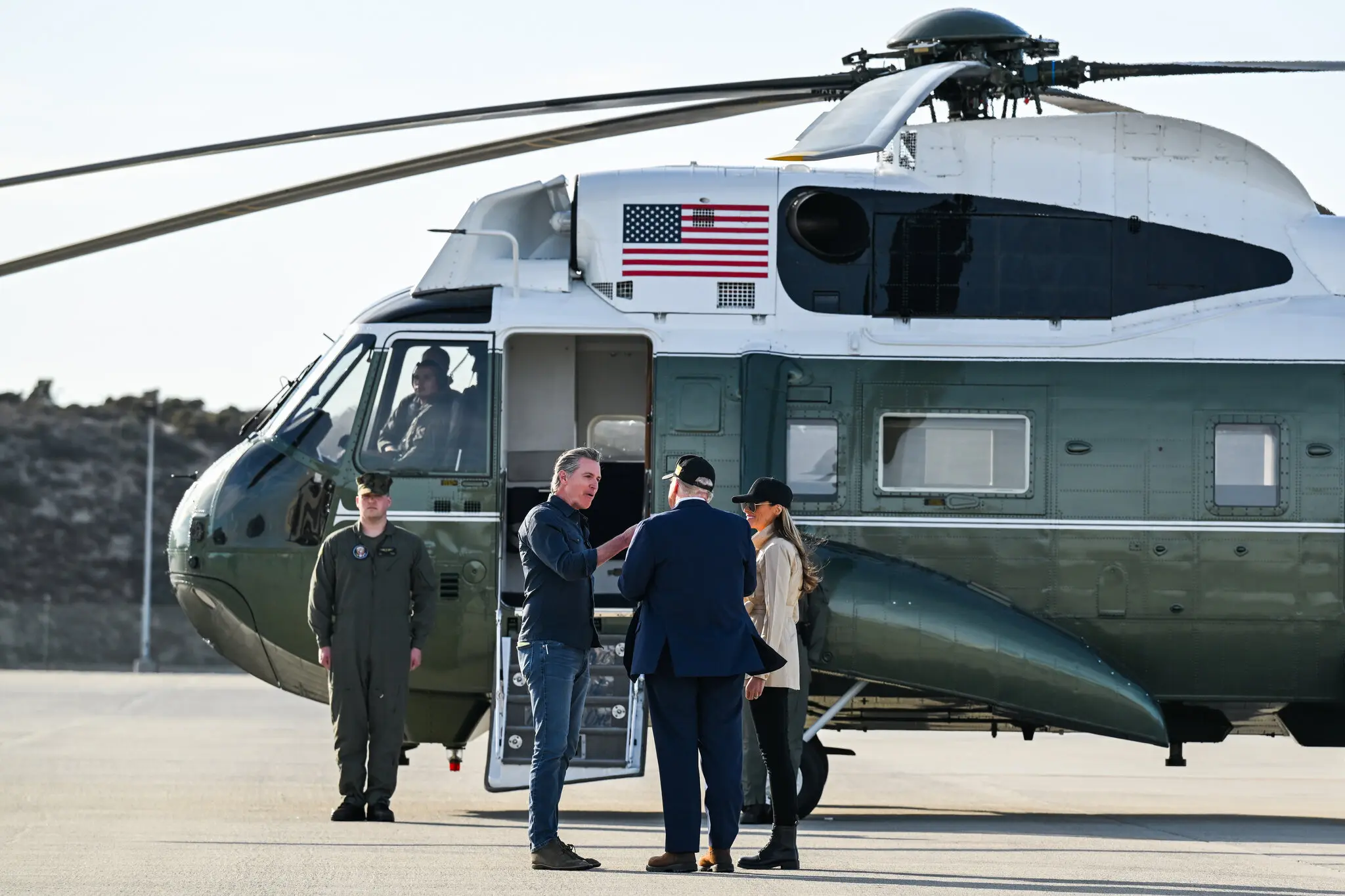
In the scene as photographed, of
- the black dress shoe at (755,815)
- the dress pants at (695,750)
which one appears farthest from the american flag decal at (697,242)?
the dress pants at (695,750)

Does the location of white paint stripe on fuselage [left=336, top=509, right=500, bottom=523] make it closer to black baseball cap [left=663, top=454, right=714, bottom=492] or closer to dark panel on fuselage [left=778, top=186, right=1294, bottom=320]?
dark panel on fuselage [left=778, top=186, right=1294, bottom=320]

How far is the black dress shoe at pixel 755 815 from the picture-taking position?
1155 cm

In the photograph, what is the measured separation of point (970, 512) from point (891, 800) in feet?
9.65

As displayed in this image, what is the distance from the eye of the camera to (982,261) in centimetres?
1282

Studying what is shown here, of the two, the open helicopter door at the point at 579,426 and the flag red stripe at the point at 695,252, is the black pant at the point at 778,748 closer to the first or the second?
the open helicopter door at the point at 579,426

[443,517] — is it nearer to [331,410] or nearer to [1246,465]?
[331,410]

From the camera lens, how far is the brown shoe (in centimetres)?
890

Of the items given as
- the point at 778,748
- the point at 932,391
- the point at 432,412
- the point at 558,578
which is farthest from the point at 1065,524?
the point at 558,578

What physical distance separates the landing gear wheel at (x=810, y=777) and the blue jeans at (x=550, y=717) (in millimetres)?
3172

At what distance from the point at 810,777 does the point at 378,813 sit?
107 inches

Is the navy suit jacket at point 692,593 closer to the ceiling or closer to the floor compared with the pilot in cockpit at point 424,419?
closer to the floor

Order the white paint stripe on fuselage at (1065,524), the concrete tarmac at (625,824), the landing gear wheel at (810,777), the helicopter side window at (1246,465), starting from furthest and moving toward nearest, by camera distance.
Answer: the helicopter side window at (1246,465) → the white paint stripe on fuselage at (1065,524) → the landing gear wheel at (810,777) → the concrete tarmac at (625,824)

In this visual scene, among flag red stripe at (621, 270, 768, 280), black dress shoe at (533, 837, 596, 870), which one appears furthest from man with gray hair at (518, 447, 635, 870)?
flag red stripe at (621, 270, 768, 280)

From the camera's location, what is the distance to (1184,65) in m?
12.6
